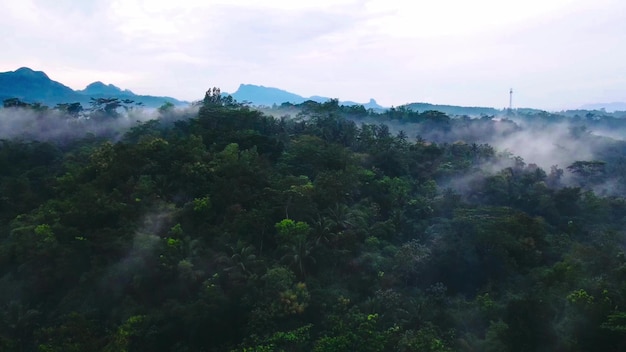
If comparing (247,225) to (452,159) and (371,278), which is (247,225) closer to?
(371,278)

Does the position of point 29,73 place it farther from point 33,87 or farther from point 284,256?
point 284,256

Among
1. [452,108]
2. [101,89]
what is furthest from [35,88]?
[452,108]

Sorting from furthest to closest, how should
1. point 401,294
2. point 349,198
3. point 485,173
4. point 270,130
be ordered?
point 270,130, point 485,173, point 349,198, point 401,294

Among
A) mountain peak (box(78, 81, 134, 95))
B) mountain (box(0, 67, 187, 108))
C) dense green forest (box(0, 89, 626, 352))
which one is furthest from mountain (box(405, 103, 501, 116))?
dense green forest (box(0, 89, 626, 352))

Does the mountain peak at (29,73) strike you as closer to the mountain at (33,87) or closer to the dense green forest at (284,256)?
the mountain at (33,87)

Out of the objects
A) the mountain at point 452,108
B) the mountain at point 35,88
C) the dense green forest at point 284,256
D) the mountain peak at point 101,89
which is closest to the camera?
the dense green forest at point 284,256

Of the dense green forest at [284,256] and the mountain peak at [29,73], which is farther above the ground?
the mountain peak at [29,73]

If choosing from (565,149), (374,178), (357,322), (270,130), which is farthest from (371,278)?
(565,149)

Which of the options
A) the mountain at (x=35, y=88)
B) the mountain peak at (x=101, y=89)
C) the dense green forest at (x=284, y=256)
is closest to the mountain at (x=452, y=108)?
the mountain at (x=35, y=88)
